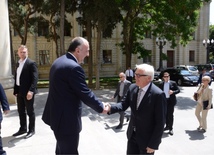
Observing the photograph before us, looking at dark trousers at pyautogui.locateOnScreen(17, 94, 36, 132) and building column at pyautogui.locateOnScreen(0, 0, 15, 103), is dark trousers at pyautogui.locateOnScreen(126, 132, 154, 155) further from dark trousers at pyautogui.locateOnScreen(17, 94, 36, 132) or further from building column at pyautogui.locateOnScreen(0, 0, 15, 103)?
building column at pyautogui.locateOnScreen(0, 0, 15, 103)

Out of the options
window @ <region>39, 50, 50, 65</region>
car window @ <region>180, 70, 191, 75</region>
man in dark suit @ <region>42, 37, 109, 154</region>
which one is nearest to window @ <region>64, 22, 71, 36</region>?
window @ <region>39, 50, 50, 65</region>

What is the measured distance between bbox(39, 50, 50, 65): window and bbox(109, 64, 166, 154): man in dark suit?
31.8 meters

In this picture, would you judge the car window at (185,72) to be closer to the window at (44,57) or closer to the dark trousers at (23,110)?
the dark trousers at (23,110)

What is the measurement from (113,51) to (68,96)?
3420 centimetres

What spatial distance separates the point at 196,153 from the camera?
550 cm

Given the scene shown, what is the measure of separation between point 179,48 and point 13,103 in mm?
35900

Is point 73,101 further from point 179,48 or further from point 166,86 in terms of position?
point 179,48

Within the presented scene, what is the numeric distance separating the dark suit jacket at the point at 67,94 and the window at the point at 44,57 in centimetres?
3162

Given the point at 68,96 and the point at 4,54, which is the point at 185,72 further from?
the point at 68,96

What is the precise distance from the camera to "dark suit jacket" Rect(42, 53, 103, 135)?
2.82m

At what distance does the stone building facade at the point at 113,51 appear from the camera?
107 ft

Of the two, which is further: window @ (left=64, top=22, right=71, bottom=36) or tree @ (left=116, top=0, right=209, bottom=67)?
window @ (left=64, top=22, right=71, bottom=36)

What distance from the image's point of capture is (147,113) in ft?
9.58

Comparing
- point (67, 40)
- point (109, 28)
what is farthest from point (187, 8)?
point (67, 40)
